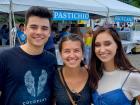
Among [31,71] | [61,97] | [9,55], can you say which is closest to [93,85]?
[61,97]

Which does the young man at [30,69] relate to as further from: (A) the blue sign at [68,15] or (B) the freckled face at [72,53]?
(A) the blue sign at [68,15]

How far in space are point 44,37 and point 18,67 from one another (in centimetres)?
35

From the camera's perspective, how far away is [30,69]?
275 cm

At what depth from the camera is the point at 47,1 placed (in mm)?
10555

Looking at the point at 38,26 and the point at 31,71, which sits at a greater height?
the point at 38,26

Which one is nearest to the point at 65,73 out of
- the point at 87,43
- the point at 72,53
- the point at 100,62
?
the point at 72,53

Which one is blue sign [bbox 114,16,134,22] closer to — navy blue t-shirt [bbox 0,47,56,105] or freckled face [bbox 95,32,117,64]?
freckled face [bbox 95,32,117,64]

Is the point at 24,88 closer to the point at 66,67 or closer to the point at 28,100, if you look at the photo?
the point at 28,100

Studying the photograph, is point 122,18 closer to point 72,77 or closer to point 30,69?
point 72,77

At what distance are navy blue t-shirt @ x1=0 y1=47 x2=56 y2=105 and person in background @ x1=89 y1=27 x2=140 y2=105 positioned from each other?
0.43 m

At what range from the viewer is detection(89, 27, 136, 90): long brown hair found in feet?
9.47

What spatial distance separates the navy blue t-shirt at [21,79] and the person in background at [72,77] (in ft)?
0.46

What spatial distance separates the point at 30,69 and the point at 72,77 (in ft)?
1.39

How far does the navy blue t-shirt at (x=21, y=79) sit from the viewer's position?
8.91 ft
